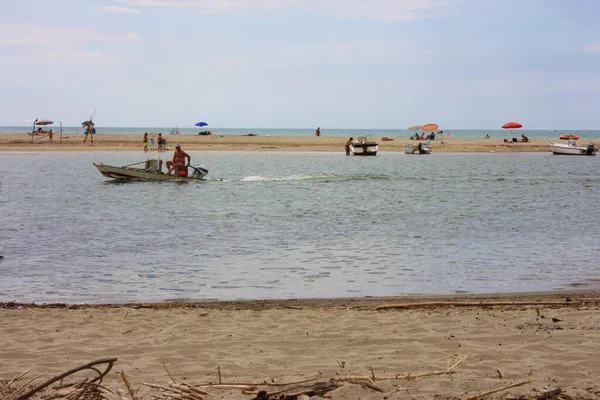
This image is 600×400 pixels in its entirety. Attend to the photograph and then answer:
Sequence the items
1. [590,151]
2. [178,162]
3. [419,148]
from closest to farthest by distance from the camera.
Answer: [178,162] → [590,151] → [419,148]

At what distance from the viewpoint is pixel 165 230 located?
19.6 m

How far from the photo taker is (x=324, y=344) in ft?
24.3

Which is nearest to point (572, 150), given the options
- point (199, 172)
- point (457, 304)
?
point (199, 172)

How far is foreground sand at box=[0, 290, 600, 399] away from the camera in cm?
596

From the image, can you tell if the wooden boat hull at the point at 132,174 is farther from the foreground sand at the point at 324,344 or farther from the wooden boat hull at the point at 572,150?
the wooden boat hull at the point at 572,150

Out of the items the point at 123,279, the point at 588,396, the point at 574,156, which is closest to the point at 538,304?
the point at 588,396

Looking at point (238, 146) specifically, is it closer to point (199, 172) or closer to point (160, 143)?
point (160, 143)

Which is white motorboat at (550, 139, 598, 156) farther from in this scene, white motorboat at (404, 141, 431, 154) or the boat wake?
the boat wake

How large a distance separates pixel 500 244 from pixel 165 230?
928cm

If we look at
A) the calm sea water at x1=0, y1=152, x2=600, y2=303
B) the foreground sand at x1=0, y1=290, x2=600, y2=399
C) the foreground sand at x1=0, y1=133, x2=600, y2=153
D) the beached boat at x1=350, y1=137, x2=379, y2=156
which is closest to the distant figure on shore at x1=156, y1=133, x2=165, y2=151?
the foreground sand at x1=0, y1=133, x2=600, y2=153

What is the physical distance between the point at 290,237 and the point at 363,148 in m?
43.5

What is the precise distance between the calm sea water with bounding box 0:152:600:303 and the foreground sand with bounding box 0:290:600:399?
72.6 inches

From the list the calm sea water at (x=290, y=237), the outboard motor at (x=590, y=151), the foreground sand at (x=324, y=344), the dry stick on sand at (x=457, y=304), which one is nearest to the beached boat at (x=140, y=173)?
the calm sea water at (x=290, y=237)

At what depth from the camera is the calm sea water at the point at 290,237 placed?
1198 centimetres
